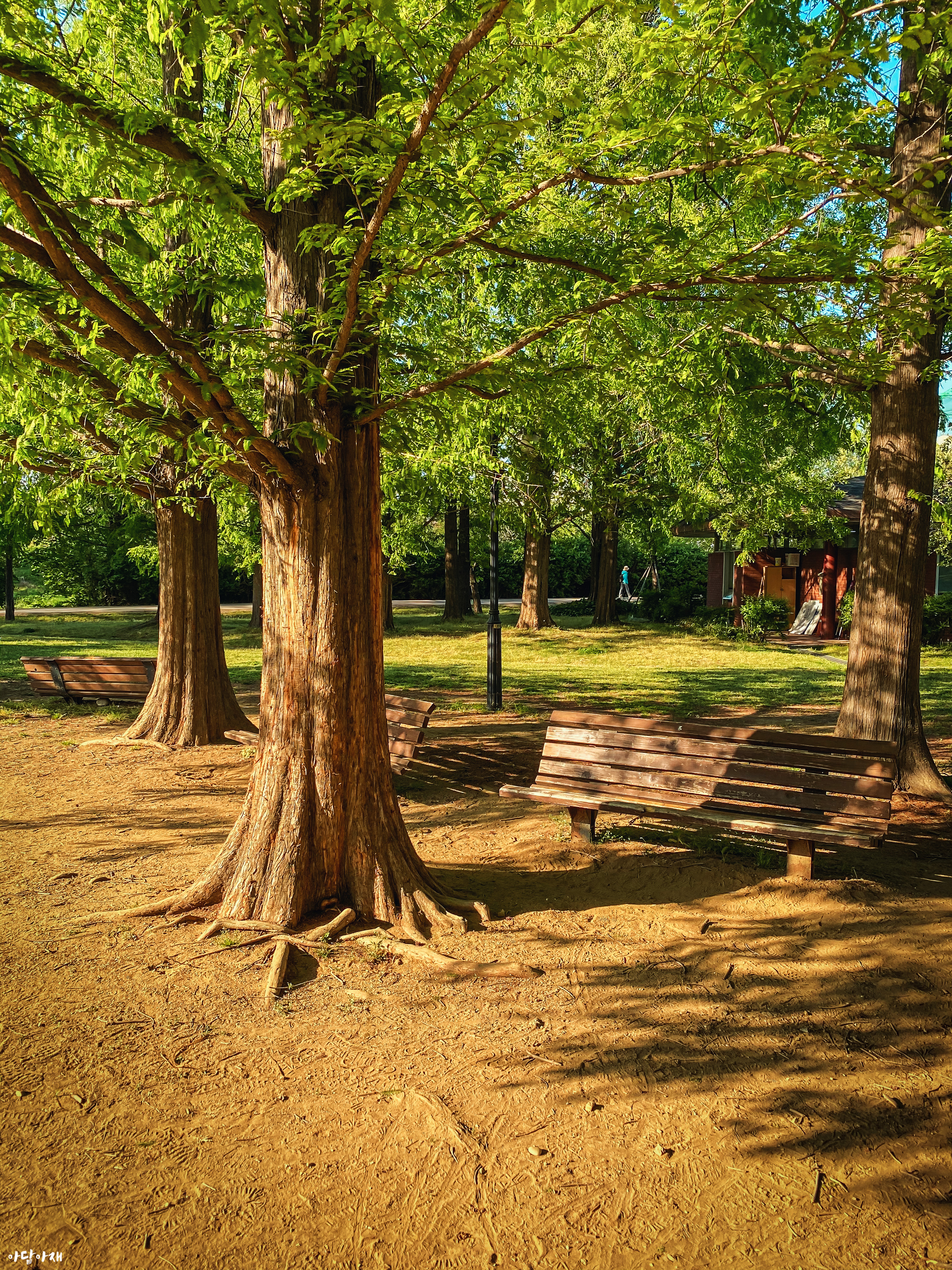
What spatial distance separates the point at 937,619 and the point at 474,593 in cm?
1779

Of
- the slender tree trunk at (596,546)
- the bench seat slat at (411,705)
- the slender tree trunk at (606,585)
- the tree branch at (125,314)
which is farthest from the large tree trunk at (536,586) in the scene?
the tree branch at (125,314)

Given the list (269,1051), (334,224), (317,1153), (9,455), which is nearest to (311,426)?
(334,224)

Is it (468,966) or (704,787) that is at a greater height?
(704,787)

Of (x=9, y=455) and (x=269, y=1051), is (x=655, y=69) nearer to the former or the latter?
(x=269, y=1051)

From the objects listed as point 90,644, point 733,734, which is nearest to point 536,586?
point 90,644

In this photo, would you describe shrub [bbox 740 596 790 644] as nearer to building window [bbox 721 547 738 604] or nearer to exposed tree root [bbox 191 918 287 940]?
building window [bbox 721 547 738 604]

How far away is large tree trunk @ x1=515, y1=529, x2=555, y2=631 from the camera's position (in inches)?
981

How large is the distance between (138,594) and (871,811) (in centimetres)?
3517

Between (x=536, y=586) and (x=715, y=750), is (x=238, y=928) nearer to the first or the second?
(x=715, y=750)

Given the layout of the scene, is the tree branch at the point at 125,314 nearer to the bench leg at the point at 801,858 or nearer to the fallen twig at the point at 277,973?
the fallen twig at the point at 277,973

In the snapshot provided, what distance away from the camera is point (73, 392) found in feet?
21.2

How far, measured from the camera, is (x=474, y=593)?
35.9 m

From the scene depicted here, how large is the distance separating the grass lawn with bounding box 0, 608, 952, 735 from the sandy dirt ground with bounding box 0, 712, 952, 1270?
7.09 meters

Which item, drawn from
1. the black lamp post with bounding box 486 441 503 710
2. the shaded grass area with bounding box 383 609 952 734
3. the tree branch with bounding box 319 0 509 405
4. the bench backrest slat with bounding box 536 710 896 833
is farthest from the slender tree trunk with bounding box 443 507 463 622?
the tree branch with bounding box 319 0 509 405
